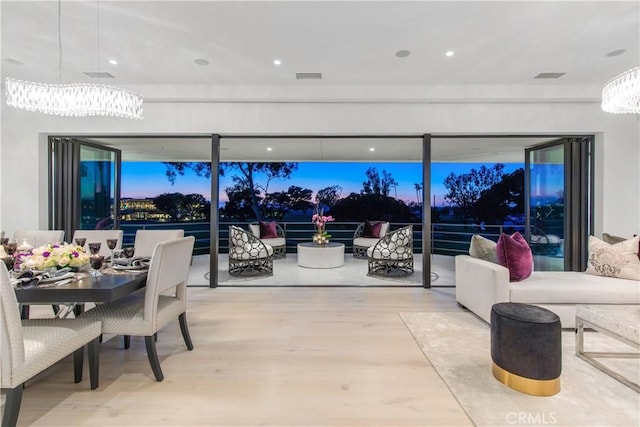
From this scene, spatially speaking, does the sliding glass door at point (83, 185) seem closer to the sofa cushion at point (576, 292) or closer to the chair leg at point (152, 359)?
the chair leg at point (152, 359)

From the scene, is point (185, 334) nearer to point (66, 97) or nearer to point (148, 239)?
point (148, 239)

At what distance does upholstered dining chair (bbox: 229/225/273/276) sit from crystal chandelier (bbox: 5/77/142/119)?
2.90m

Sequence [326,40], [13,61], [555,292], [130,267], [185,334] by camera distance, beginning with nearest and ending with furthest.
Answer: [130,267]
[185,334]
[555,292]
[326,40]
[13,61]

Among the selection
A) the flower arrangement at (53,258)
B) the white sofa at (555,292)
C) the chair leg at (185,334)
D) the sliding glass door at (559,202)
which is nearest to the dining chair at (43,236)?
the flower arrangement at (53,258)

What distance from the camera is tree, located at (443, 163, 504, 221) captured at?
30.0 ft

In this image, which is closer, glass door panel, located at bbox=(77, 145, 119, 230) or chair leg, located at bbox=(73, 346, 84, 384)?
chair leg, located at bbox=(73, 346, 84, 384)

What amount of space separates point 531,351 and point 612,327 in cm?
72

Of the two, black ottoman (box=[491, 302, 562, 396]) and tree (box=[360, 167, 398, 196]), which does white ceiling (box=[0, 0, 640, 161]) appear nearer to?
black ottoman (box=[491, 302, 562, 396])

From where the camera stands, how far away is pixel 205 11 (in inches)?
103

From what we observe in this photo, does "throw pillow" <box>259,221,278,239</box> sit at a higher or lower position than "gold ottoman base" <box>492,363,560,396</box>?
higher

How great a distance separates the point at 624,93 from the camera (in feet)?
8.52

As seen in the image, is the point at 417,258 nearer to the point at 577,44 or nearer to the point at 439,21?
the point at 577,44

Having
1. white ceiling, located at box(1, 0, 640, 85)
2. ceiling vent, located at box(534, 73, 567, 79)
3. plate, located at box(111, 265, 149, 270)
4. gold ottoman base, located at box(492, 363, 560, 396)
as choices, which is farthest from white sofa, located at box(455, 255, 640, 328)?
plate, located at box(111, 265, 149, 270)

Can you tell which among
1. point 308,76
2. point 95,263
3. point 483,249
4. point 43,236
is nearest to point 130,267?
point 95,263
